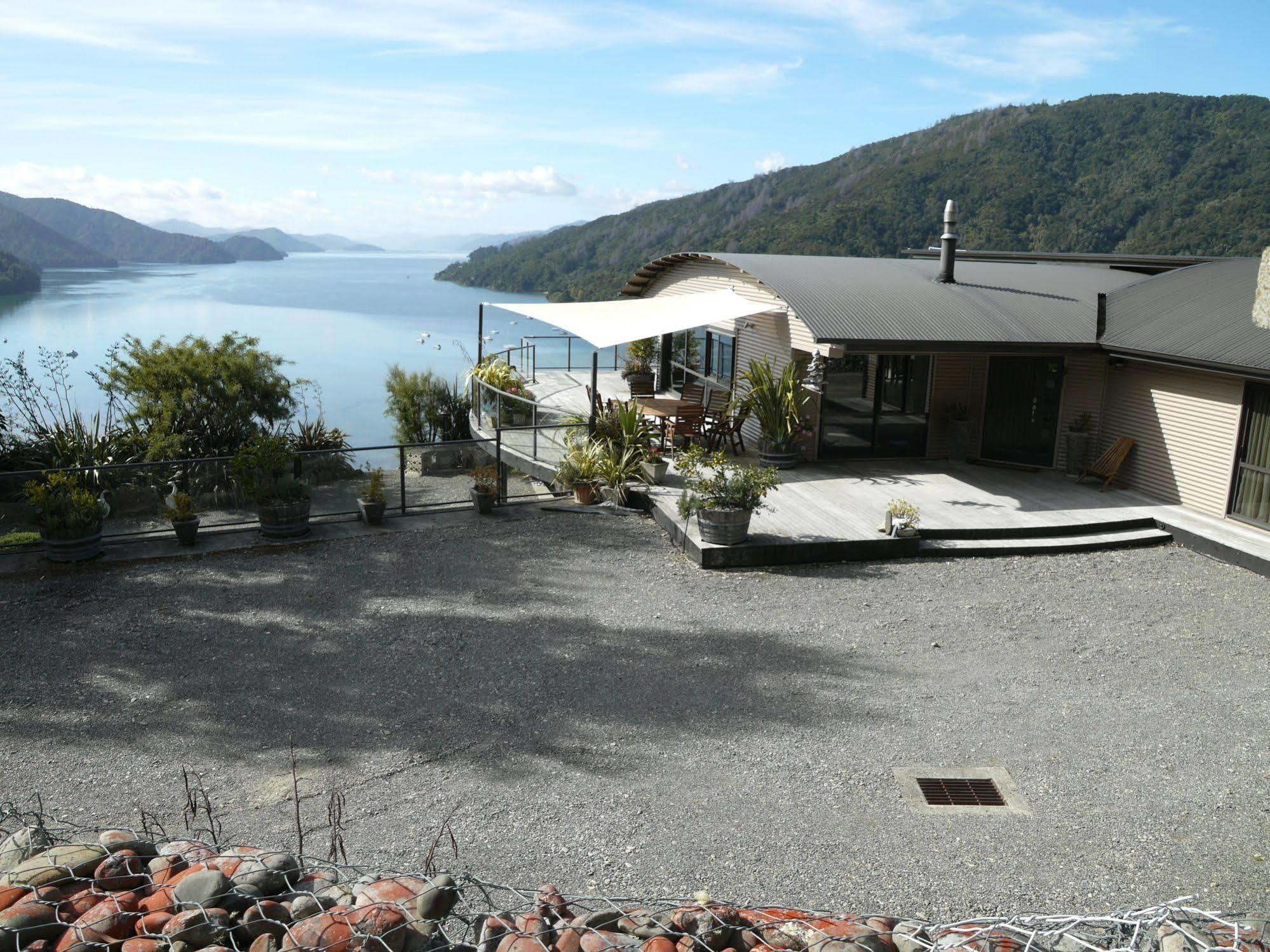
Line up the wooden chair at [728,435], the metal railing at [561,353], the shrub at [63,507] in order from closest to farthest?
the shrub at [63,507] → the wooden chair at [728,435] → the metal railing at [561,353]

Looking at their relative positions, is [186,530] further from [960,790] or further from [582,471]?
[960,790]

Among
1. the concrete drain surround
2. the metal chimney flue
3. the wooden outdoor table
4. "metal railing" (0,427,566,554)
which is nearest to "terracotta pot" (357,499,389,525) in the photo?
"metal railing" (0,427,566,554)

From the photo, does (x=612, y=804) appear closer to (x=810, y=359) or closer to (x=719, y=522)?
(x=719, y=522)

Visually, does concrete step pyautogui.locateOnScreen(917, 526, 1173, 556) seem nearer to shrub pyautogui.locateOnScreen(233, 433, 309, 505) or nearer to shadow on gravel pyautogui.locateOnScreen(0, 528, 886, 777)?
shadow on gravel pyautogui.locateOnScreen(0, 528, 886, 777)

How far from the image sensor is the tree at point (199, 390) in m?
16.3

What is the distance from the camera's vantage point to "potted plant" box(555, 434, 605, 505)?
1278 centimetres

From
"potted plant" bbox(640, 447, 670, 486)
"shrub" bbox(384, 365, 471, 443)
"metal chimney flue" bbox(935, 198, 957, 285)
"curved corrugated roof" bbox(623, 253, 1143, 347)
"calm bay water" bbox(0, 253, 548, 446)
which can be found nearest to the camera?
"potted plant" bbox(640, 447, 670, 486)

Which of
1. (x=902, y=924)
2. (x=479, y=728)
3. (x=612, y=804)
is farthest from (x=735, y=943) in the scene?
(x=479, y=728)

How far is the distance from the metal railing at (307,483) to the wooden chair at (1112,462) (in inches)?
316

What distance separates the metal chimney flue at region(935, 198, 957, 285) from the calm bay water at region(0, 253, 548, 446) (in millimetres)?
8106

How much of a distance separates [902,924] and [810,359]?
11.6 meters

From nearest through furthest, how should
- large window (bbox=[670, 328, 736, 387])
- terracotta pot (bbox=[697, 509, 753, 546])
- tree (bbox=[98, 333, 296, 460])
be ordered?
terracotta pot (bbox=[697, 509, 753, 546]) → tree (bbox=[98, 333, 296, 460]) → large window (bbox=[670, 328, 736, 387])

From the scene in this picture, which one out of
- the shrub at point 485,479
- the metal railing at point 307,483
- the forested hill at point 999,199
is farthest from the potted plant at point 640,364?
the forested hill at point 999,199

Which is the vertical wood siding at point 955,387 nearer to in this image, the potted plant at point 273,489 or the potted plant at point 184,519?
the potted plant at point 273,489
